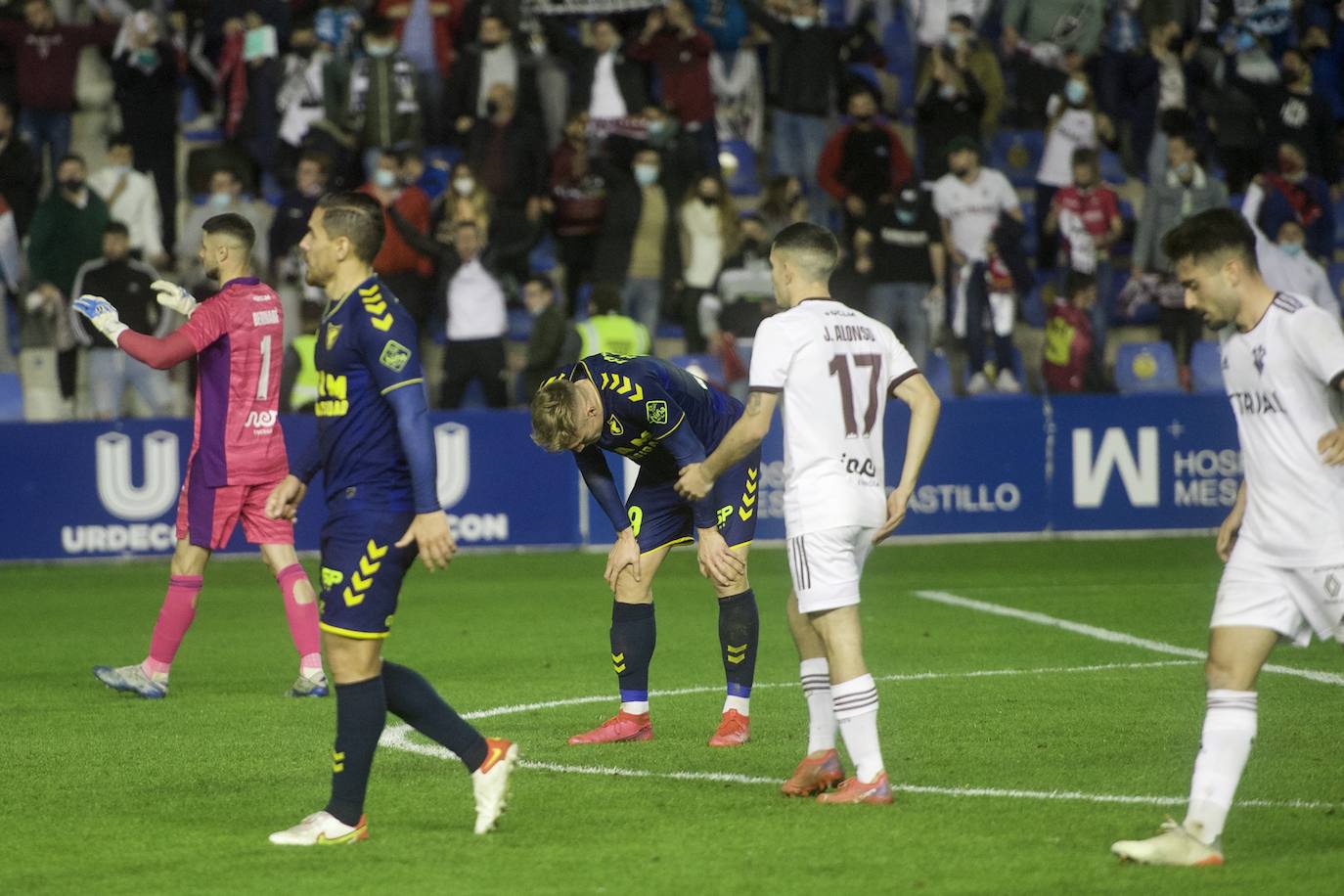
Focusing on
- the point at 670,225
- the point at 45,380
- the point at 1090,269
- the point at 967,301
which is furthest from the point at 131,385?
the point at 1090,269

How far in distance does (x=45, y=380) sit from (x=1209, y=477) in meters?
11.1

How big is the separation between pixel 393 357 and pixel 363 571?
0.70 meters

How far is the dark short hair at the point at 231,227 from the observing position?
9594 mm

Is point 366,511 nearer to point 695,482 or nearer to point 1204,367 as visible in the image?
point 695,482

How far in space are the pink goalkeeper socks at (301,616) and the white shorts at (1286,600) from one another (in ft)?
17.7

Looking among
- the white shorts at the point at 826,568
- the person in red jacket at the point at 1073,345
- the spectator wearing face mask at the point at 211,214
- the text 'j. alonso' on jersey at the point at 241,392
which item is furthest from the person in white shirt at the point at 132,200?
the white shorts at the point at 826,568

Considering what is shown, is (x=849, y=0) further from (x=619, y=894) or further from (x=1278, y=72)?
(x=619, y=894)

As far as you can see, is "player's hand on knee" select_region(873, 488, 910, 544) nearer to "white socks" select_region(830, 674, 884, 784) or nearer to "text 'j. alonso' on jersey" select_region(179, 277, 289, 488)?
"white socks" select_region(830, 674, 884, 784)

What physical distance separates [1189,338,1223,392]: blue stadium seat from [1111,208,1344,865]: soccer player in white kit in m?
14.9

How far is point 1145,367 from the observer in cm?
2048

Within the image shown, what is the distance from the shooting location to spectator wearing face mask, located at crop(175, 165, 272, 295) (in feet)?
59.9

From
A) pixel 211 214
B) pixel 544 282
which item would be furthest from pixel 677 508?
pixel 211 214

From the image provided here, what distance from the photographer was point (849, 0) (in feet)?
77.5

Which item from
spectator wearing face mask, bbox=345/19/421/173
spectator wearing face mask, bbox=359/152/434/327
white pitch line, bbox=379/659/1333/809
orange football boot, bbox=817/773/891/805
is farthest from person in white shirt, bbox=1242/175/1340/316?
orange football boot, bbox=817/773/891/805
